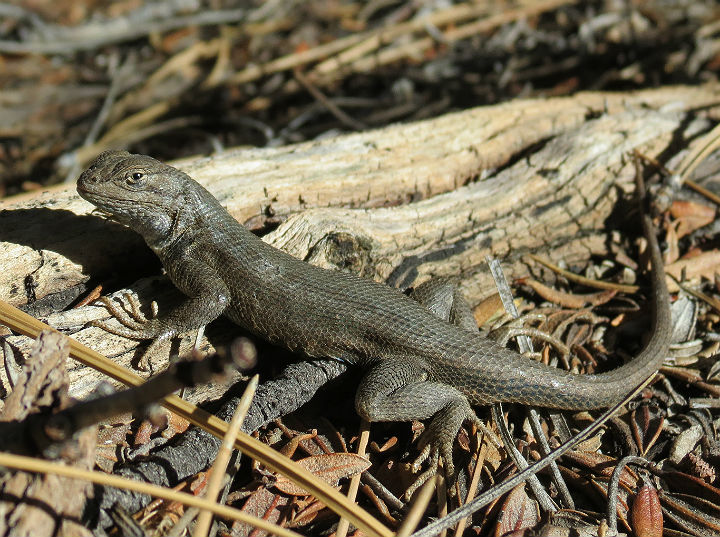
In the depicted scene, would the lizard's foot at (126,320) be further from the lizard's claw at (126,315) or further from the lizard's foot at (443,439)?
the lizard's foot at (443,439)

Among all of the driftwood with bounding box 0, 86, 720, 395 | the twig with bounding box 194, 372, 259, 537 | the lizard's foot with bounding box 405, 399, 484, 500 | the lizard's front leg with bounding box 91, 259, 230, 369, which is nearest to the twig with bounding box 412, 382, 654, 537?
the lizard's foot with bounding box 405, 399, 484, 500

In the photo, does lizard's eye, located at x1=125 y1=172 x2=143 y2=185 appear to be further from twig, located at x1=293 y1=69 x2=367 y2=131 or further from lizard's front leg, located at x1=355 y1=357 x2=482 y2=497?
twig, located at x1=293 y1=69 x2=367 y2=131

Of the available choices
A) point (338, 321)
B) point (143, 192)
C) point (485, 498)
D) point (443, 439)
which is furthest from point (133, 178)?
point (485, 498)

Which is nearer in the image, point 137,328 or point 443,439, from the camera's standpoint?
point 443,439

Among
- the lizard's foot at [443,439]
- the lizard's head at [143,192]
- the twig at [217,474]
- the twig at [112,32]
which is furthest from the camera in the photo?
the twig at [112,32]

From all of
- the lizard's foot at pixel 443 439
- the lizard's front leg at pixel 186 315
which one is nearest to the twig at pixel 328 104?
the lizard's front leg at pixel 186 315

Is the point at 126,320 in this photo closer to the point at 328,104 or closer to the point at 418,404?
the point at 418,404
